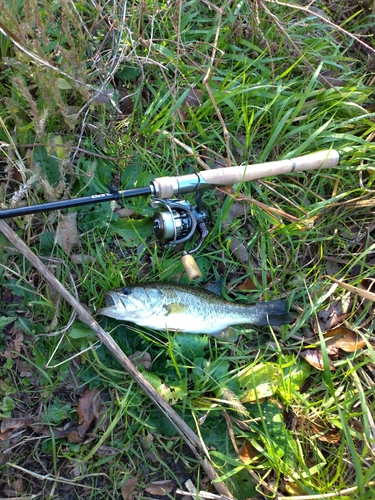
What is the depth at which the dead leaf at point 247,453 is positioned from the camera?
2.96 meters

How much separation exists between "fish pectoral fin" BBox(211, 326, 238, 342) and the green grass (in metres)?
0.14

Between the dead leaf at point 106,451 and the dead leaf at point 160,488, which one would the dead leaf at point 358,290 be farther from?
the dead leaf at point 106,451

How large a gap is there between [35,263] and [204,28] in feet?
7.61

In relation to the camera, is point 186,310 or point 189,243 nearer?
point 186,310

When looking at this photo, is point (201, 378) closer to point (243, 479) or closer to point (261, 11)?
point (243, 479)

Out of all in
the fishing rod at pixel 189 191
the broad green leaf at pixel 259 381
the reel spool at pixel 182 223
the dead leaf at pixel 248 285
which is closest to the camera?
the fishing rod at pixel 189 191

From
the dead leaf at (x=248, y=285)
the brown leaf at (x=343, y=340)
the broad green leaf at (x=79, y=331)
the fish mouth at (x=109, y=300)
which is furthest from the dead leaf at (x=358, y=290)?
the broad green leaf at (x=79, y=331)

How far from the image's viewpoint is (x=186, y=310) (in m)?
2.98

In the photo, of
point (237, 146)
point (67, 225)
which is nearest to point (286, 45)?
point (237, 146)

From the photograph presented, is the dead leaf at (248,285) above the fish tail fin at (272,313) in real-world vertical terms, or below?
above

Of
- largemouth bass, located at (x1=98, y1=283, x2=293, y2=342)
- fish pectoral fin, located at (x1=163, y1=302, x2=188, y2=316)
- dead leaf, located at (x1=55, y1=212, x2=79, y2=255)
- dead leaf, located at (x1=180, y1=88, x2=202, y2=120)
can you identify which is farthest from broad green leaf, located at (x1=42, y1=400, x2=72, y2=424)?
dead leaf, located at (x1=180, y1=88, x2=202, y2=120)

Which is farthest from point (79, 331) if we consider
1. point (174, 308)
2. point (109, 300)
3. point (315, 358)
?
point (315, 358)

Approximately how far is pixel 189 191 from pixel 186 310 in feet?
2.65

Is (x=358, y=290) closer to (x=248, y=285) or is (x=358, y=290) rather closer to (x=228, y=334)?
(x=248, y=285)
